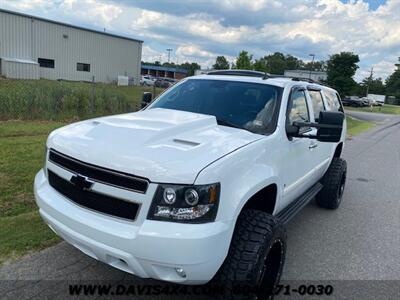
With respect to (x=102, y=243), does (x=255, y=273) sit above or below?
below

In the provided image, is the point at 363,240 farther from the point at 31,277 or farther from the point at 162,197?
the point at 31,277

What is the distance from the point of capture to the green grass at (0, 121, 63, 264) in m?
3.85

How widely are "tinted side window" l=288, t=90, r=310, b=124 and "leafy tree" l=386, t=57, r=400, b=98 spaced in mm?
113296

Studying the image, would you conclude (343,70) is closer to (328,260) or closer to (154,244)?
(328,260)

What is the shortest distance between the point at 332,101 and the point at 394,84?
118m

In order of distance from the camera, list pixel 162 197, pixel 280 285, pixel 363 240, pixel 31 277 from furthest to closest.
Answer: pixel 363 240, pixel 280 285, pixel 31 277, pixel 162 197

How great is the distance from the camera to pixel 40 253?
373 centimetres

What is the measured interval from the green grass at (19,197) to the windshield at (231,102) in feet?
6.34

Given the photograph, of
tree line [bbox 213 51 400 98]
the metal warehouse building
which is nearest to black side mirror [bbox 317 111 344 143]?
tree line [bbox 213 51 400 98]

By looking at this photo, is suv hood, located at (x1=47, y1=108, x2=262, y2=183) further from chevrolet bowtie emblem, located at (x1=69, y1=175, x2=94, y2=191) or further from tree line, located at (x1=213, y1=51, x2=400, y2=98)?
tree line, located at (x1=213, y1=51, x2=400, y2=98)

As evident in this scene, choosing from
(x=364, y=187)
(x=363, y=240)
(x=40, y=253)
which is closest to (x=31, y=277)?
(x=40, y=253)

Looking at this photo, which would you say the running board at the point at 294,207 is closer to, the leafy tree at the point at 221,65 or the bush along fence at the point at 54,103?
the bush along fence at the point at 54,103

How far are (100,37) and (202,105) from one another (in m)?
42.8

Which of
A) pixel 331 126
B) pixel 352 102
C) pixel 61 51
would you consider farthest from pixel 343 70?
pixel 331 126
